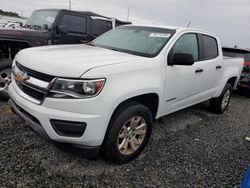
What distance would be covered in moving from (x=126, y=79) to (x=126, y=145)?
0.85 meters

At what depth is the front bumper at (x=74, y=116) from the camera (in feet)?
8.07

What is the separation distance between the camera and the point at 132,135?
311cm

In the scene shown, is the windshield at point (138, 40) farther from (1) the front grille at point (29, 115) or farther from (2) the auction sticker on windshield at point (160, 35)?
(1) the front grille at point (29, 115)

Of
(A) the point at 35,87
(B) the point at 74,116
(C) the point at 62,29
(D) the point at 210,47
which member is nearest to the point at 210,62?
(D) the point at 210,47

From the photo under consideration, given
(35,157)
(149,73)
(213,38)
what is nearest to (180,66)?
(149,73)

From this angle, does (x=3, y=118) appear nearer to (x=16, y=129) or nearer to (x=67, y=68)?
(x=16, y=129)

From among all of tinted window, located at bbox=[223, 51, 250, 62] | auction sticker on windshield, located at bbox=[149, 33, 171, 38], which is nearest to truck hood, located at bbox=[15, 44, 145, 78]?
auction sticker on windshield, located at bbox=[149, 33, 171, 38]

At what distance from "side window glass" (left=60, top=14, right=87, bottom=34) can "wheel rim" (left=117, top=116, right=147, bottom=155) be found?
13.3 feet

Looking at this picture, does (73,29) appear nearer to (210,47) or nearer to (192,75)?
(210,47)

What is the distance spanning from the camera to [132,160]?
127 inches

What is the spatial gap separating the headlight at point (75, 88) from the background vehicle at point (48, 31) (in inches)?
109

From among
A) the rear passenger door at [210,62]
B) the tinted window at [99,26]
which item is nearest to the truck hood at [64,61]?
the rear passenger door at [210,62]

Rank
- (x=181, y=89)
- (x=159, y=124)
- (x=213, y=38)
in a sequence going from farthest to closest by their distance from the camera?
(x=213, y=38) < (x=159, y=124) < (x=181, y=89)

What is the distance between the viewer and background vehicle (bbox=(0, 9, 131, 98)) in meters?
4.89
